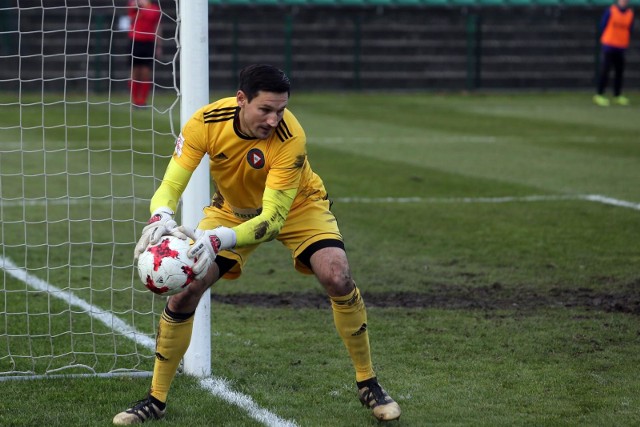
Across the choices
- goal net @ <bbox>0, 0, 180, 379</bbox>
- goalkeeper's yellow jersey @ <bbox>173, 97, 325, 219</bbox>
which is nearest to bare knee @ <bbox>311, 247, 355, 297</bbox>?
goalkeeper's yellow jersey @ <bbox>173, 97, 325, 219</bbox>

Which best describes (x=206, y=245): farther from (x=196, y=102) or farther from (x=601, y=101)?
(x=601, y=101)

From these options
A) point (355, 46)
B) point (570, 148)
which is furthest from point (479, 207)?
point (355, 46)

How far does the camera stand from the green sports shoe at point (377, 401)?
4918 millimetres

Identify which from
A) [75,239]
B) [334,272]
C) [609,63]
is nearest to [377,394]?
[334,272]

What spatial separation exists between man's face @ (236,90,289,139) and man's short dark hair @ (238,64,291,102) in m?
0.02

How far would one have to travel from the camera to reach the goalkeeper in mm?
4859

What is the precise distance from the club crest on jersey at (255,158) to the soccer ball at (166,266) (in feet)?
2.13

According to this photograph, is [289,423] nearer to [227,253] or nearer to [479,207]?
[227,253]

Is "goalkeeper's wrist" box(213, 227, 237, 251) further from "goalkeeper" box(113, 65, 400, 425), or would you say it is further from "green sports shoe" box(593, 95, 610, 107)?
"green sports shoe" box(593, 95, 610, 107)

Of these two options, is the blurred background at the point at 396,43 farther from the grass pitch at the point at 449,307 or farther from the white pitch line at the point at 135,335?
the white pitch line at the point at 135,335

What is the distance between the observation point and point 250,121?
4.93 metres

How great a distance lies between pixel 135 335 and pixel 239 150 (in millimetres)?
1774

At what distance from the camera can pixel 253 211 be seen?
533 cm

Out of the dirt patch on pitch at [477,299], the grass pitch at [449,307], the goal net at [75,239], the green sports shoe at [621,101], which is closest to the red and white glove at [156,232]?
the grass pitch at [449,307]
